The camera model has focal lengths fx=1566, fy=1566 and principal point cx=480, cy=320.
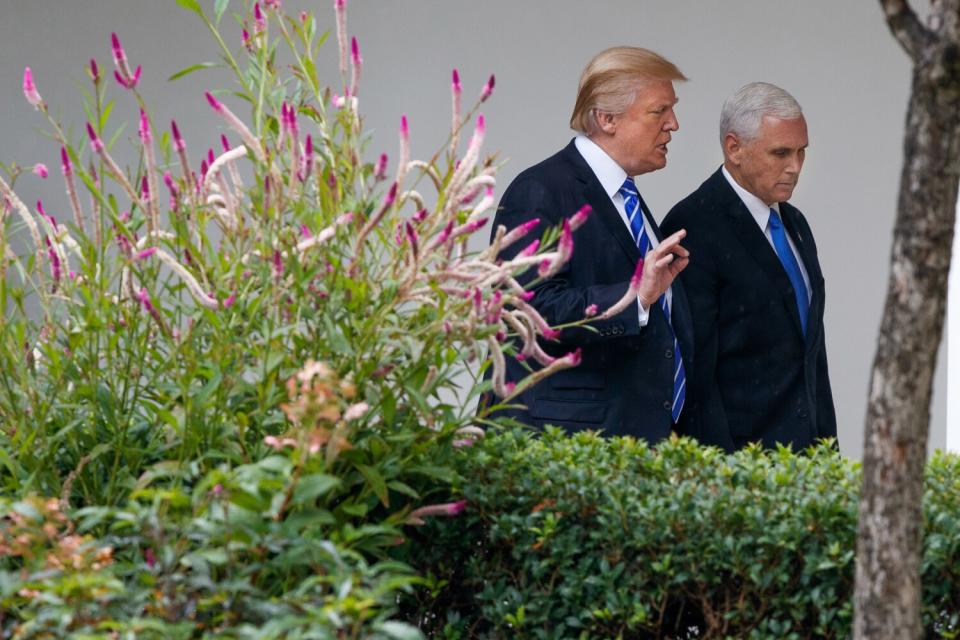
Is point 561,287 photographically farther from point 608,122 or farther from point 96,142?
point 96,142

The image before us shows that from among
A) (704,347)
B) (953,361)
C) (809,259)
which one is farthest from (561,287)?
(953,361)

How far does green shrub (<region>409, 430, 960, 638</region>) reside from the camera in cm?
296

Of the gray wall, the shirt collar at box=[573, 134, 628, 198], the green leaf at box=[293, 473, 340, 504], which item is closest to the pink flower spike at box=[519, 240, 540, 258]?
the green leaf at box=[293, 473, 340, 504]

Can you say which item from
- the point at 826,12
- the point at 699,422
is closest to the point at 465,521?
the point at 699,422

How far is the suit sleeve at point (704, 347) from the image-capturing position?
16.7 ft

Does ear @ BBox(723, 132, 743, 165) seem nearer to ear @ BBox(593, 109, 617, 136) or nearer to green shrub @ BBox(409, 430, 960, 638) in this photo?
ear @ BBox(593, 109, 617, 136)

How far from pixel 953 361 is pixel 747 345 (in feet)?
11.0

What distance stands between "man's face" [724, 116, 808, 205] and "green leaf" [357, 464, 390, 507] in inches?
115

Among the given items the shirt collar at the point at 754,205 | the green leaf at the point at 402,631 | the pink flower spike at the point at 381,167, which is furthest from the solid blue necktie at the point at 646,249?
the green leaf at the point at 402,631

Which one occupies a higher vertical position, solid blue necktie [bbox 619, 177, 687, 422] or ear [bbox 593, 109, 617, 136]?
ear [bbox 593, 109, 617, 136]

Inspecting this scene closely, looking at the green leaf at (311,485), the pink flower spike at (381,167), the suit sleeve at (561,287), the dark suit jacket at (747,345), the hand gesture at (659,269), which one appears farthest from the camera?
the dark suit jacket at (747,345)

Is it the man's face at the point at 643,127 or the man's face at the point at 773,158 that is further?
the man's face at the point at 773,158

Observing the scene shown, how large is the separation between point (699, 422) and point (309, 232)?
2.37 meters

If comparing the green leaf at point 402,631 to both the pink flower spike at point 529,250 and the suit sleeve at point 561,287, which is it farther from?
the suit sleeve at point 561,287
